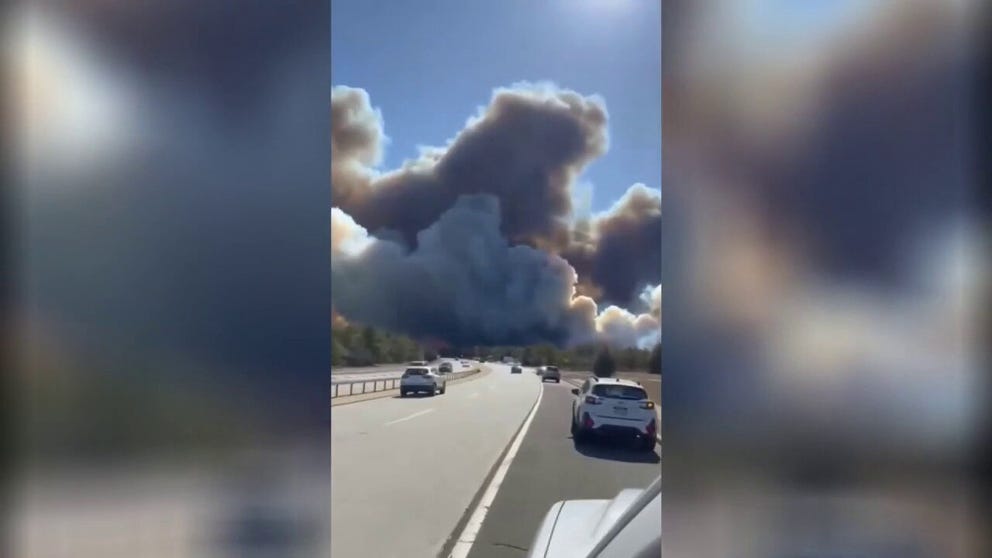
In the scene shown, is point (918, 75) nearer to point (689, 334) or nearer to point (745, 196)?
point (745, 196)

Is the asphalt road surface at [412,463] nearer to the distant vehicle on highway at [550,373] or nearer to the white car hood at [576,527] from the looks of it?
the distant vehicle on highway at [550,373]

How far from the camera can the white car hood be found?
1.21m

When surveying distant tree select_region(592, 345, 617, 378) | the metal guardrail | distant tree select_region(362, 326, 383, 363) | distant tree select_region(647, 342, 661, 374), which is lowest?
the metal guardrail

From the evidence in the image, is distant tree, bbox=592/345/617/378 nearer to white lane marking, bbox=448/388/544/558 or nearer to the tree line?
the tree line

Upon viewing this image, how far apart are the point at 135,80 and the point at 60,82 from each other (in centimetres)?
9

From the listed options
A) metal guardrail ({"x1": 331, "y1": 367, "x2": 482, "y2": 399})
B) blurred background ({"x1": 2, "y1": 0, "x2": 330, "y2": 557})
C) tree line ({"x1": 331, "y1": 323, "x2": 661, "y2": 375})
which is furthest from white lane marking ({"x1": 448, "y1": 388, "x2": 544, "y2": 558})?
blurred background ({"x1": 2, "y1": 0, "x2": 330, "y2": 557})

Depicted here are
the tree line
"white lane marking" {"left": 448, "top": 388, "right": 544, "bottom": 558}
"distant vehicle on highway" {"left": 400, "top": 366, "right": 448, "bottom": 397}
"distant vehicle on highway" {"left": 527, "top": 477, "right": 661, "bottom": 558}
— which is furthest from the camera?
"white lane marking" {"left": 448, "top": 388, "right": 544, "bottom": 558}

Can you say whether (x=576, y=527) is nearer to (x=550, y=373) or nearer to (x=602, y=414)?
(x=550, y=373)

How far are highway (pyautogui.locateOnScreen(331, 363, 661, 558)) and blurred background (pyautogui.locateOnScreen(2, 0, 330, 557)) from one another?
1.28 feet

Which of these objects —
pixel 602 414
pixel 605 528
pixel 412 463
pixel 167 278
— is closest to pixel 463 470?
pixel 412 463

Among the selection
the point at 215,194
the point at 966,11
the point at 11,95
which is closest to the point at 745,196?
the point at 966,11

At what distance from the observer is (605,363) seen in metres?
1.64

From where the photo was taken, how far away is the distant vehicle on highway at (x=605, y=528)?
868 millimetres

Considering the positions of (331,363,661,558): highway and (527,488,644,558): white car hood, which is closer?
(527,488,644,558): white car hood
